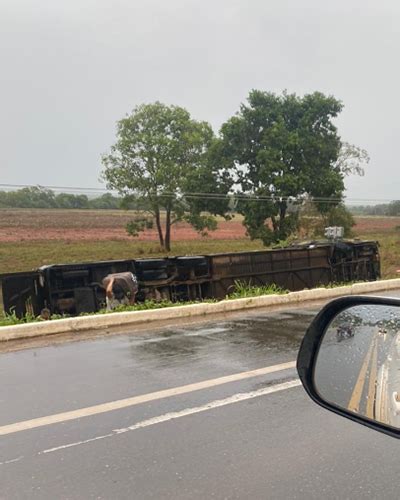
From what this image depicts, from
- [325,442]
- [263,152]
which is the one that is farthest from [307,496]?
[263,152]

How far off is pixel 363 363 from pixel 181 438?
2.38 metres

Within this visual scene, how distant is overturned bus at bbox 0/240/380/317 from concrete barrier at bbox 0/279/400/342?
13.7 feet

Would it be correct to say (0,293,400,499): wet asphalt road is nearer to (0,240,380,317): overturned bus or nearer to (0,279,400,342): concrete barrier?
(0,279,400,342): concrete barrier

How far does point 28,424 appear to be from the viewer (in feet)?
14.8

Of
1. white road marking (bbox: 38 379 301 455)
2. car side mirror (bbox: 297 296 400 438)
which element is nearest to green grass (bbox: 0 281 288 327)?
white road marking (bbox: 38 379 301 455)

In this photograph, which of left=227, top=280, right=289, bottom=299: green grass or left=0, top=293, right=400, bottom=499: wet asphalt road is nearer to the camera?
left=0, top=293, right=400, bottom=499: wet asphalt road

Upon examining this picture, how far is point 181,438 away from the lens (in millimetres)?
4086

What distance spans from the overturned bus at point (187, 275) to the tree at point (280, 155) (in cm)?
1032

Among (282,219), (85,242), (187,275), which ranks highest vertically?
(282,219)

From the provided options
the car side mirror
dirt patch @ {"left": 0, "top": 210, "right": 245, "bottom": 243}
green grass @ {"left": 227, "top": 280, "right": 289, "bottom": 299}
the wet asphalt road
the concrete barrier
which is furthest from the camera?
dirt patch @ {"left": 0, "top": 210, "right": 245, "bottom": 243}

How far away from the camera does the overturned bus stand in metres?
13.7

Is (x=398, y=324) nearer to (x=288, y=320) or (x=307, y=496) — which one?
(x=307, y=496)

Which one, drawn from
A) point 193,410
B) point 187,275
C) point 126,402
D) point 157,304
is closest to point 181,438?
point 193,410

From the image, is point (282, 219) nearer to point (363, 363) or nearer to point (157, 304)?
point (157, 304)
